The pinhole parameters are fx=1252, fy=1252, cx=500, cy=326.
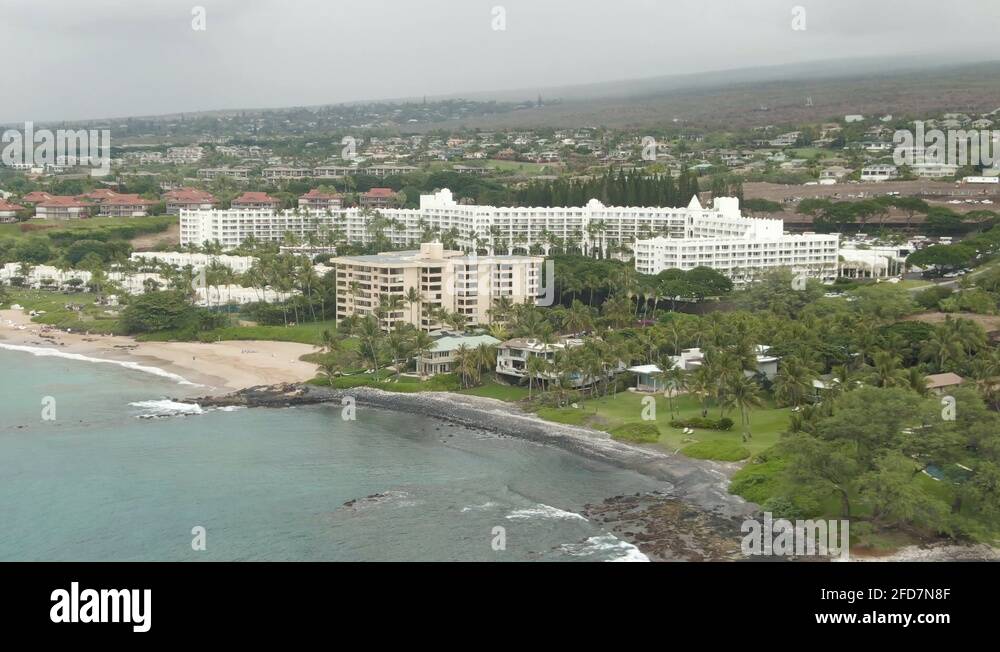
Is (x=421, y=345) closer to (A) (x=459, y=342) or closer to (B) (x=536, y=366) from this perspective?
(A) (x=459, y=342)

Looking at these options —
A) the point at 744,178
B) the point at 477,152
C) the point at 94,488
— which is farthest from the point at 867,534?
the point at 477,152

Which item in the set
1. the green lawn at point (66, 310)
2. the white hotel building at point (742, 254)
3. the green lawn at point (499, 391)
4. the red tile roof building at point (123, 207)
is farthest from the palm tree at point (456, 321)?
the red tile roof building at point (123, 207)

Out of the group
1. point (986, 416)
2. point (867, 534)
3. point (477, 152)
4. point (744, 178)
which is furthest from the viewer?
point (477, 152)

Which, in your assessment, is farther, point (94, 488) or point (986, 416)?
point (94, 488)

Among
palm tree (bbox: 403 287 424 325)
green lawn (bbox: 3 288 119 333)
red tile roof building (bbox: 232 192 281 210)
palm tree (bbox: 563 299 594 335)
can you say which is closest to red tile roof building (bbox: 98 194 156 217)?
red tile roof building (bbox: 232 192 281 210)

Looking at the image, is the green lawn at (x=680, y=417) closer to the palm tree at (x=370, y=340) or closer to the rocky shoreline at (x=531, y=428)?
the rocky shoreline at (x=531, y=428)

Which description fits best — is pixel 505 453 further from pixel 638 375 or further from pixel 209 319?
pixel 209 319
